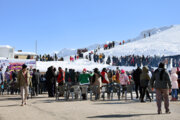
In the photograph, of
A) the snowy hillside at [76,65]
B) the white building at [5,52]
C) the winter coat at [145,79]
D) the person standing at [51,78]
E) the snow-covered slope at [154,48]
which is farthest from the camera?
the white building at [5,52]

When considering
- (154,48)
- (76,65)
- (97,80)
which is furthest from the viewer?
(154,48)

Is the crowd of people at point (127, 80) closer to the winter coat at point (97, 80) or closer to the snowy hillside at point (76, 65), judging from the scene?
the winter coat at point (97, 80)

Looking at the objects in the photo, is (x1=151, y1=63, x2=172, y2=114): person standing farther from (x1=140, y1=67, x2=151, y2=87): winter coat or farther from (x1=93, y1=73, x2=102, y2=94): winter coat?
(x1=93, y1=73, x2=102, y2=94): winter coat

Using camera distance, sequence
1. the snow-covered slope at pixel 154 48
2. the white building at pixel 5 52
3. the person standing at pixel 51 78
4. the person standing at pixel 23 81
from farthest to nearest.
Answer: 1. the white building at pixel 5 52
2. the snow-covered slope at pixel 154 48
3. the person standing at pixel 51 78
4. the person standing at pixel 23 81

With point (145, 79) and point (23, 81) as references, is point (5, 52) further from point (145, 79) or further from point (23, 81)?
point (145, 79)

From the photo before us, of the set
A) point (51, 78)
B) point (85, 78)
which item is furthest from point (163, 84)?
point (51, 78)

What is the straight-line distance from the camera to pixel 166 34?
83.0m

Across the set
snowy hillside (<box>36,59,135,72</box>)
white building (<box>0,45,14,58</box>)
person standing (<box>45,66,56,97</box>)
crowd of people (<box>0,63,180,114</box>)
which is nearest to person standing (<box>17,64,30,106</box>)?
crowd of people (<box>0,63,180,114</box>)

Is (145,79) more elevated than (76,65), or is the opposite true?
(76,65)

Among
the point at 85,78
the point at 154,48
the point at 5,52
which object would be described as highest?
the point at 154,48

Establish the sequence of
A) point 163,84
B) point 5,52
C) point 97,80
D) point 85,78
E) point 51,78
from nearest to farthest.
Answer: point 163,84 → point 97,80 → point 85,78 → point 51,78 → point 5,52

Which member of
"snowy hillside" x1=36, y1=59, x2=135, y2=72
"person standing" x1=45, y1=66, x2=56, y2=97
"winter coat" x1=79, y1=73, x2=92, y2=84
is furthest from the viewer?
"snowy hillside" x1=36, y1=59, x2=135, y2=72

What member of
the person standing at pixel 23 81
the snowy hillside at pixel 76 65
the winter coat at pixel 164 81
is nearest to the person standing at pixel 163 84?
the winter coat at pixel 164 81

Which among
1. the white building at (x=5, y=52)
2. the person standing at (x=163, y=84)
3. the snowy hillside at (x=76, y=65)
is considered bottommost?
the person standing at (x=163, y=84)
